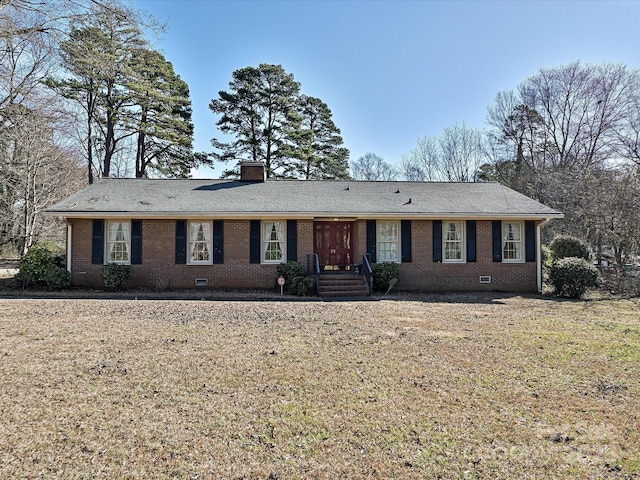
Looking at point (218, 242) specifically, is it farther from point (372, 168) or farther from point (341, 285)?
point (372, 168)

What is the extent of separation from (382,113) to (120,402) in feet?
77.9

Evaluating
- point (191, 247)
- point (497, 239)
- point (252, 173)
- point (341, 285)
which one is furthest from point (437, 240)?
point (191, 247)

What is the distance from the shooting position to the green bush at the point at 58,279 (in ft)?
40.8

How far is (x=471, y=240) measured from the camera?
1402 cm

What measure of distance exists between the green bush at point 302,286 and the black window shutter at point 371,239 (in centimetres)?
247

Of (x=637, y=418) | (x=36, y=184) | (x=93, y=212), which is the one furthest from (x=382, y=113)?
(x=637, y=418)

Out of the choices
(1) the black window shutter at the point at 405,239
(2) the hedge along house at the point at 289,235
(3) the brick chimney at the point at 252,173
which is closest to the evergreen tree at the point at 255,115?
(3) the brick chimney at the point at 252,173

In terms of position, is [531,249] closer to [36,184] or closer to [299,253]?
[299,253]

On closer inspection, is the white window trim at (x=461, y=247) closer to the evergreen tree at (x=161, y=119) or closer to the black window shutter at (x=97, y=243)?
the black window shutter at (x=97, y=243)

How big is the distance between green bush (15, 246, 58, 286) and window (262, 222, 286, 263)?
6900mm

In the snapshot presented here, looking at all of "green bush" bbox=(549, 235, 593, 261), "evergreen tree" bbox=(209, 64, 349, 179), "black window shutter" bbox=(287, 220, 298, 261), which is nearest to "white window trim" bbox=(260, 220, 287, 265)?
"black window shutter" bbox=(287, 220, 298, 261)

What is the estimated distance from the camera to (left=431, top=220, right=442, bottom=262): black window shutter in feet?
45.7

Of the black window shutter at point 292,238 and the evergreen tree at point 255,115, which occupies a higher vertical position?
the evergreen tree at point 255,115

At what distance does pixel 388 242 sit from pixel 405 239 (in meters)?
0.60
